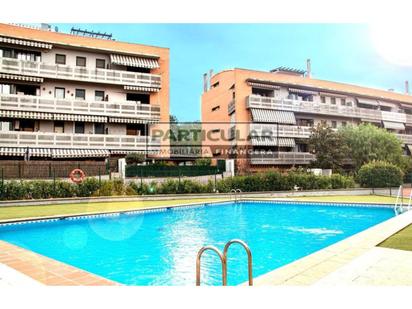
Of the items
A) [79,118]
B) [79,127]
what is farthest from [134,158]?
[79,127]

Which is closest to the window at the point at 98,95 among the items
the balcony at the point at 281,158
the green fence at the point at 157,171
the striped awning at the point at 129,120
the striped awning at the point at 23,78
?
the striped awning at the point at 129,120

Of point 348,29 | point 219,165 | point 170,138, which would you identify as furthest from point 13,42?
point 348,29

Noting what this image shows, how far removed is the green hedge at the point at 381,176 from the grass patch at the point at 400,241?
16.5 metres

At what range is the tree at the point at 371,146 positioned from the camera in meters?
29.3

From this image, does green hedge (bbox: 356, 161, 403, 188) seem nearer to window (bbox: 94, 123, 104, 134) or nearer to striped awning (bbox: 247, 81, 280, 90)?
striped awning (bbox: 247, 81, 280, 90)

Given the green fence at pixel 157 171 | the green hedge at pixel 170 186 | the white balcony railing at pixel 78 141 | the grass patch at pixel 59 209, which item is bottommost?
the grass patch at pixel 59 209

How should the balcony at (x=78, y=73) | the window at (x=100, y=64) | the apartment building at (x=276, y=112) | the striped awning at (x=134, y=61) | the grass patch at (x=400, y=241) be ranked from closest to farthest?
1. the grass patch at (x=400, y=241)
2. the balcony at (x=78, y=73)
3. the striped awning at (x=134, y=61)
4. the window at (x=100, y=64)
5. the apartment building at (x=276, y=112)

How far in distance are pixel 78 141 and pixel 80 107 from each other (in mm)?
2637

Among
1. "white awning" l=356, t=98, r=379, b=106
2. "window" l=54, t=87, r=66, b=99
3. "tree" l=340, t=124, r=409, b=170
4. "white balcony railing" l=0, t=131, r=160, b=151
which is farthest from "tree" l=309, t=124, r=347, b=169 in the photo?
"window" l=54, t=87, r=66, b=99

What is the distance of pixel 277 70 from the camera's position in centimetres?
3691

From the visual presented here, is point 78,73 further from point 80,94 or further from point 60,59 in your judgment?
point 60,59

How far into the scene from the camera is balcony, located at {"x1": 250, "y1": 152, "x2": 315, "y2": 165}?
30.1 metres

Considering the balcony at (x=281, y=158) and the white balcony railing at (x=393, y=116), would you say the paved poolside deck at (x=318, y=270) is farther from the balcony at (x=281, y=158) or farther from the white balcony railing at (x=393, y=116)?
the white balcony railing at (x=393, y=116)

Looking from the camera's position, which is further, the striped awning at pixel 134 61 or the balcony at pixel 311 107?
the balcony at pixel 311 107
